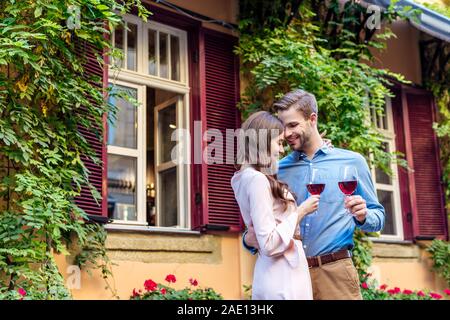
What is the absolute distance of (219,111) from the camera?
271 inches

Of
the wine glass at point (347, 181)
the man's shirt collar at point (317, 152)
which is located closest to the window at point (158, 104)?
the man's shirt collar at point (317, 152)

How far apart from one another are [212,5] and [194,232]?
2.27 m

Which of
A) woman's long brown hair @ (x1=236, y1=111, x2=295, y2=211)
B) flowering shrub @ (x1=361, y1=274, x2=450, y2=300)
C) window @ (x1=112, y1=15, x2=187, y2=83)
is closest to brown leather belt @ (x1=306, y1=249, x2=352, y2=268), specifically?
woman's long brown hair @ (x1=236, y1=111, x2=295, y2=211)

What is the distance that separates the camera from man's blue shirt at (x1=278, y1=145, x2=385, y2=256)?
3.29 m

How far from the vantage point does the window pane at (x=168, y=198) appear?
22.8 feet

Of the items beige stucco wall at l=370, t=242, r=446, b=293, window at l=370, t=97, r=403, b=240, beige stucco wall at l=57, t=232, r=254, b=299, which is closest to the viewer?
beige stucco wall at l=57, t=232, r=254, b=299

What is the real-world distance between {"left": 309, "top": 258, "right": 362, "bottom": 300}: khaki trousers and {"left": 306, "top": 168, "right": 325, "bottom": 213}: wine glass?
0.39 metres

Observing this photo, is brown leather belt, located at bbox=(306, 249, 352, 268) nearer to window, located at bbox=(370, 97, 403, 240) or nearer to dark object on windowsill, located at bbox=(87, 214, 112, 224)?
dark object on windowsill, located at bbox=(87, 214, 112, 224)

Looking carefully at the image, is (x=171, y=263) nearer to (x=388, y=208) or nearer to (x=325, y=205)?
(x=325, y=205)

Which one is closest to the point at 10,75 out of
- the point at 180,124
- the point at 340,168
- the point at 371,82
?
the point at 180,124

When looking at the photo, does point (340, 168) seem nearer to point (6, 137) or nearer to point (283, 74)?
point (6, 137)

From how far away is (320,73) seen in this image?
6.72m

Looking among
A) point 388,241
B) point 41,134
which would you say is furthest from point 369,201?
point 388,241

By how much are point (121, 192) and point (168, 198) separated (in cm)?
311
